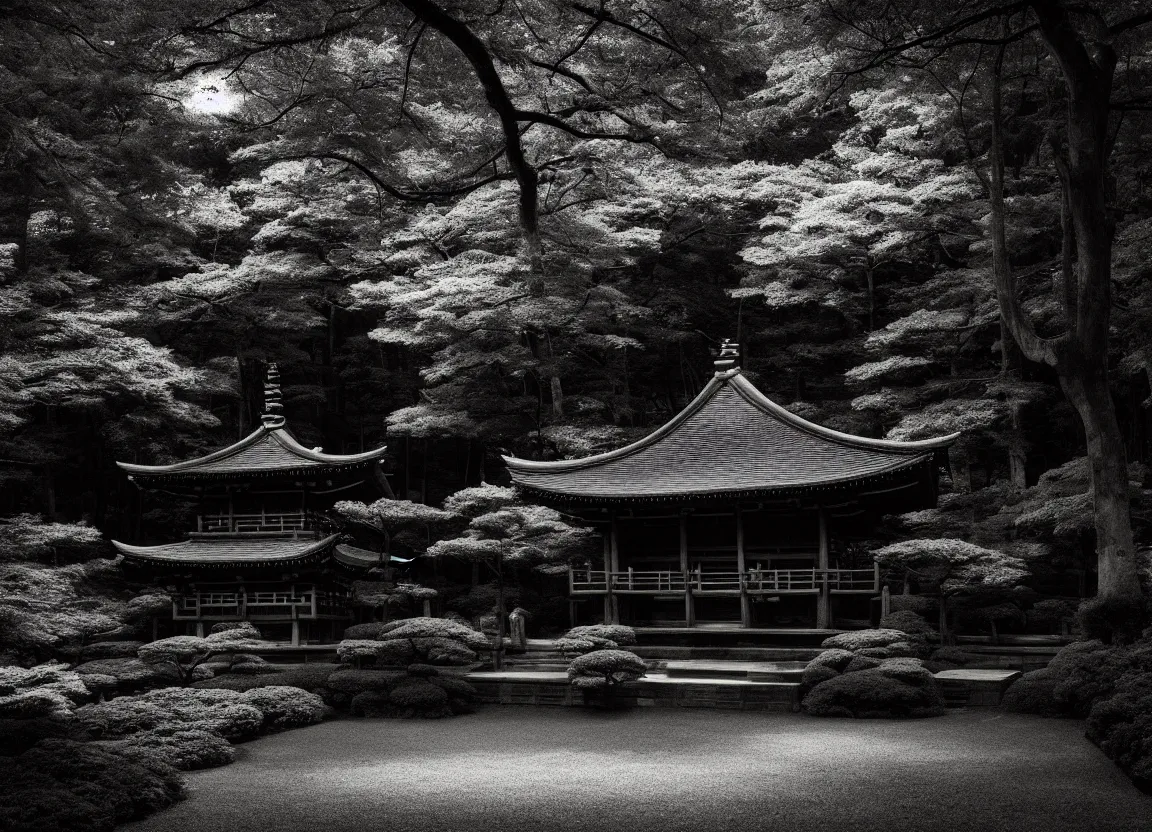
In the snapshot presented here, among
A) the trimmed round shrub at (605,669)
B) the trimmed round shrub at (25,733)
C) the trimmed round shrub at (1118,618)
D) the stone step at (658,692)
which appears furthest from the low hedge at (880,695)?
the trimmed round shrub at (25,733)

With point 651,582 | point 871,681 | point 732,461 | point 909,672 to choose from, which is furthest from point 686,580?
point 909,672

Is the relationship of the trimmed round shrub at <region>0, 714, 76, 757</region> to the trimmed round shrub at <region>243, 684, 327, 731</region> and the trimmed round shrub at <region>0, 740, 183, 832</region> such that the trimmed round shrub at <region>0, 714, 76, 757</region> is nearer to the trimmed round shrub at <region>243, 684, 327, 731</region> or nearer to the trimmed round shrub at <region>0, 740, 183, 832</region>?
the trimmed round shrub at <region>0, 740, 183, 832</region>

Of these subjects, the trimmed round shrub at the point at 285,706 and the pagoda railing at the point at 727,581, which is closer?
the trimmed round shrub at the point at 285,706

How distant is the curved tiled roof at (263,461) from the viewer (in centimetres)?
2250

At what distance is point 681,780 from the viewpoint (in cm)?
942

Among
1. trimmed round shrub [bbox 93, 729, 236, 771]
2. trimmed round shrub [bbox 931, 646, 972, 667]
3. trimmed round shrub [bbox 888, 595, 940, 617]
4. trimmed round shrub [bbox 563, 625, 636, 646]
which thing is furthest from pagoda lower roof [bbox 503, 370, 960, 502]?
trimmed round shrub [bbox 93, 729, 236, 771]

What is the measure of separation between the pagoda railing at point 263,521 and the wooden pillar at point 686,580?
30.2 ft

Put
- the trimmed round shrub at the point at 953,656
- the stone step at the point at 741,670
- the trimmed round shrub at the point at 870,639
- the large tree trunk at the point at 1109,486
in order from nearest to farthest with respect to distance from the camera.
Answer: the large tree trunk at the point at 1109,486, the trimmed round shrub at the point at 870,639, the stone step at the point at 741,670, the trimmed round shrub at the point at 953,656

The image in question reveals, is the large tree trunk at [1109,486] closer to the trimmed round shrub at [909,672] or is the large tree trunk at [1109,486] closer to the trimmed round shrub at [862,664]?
the trimmed round shrub at [909,672]

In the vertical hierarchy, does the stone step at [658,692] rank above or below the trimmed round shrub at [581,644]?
below

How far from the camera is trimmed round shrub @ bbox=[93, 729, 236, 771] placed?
10.5 metres

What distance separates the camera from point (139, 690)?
59.0ft

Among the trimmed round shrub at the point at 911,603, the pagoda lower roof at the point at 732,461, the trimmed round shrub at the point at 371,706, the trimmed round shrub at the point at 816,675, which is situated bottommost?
the trimmed round shrub at the point at 371,706

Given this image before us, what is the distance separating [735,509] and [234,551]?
11.3 meters
